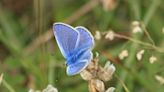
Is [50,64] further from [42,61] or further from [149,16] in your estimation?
[149,16]

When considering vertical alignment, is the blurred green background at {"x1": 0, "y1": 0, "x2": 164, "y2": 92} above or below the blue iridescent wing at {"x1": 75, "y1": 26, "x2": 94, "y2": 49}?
below

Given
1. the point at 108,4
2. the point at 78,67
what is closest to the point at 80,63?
the point at 78,67

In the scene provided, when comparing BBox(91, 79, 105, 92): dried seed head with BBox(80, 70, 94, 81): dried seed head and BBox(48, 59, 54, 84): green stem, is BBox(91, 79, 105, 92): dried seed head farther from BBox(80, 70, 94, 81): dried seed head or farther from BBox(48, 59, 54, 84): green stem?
BBox(48, 59, 54, 84): green stem

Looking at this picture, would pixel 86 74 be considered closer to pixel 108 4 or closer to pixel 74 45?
pixel 74 45

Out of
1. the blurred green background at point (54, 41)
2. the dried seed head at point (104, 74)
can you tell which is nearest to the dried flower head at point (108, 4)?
the blurred green background at point (54, 41)

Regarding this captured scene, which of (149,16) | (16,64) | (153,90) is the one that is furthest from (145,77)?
(16,64)

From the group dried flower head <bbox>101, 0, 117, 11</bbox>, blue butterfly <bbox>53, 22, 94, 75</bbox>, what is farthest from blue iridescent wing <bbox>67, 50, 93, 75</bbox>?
dried flower head <bbox>101, 0, 117, 11</bbox>
